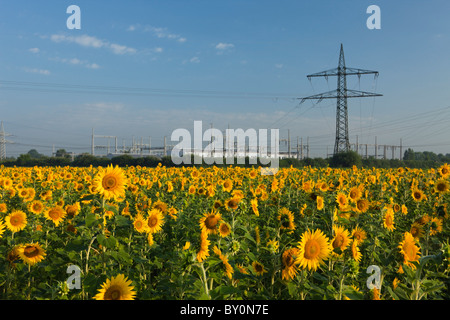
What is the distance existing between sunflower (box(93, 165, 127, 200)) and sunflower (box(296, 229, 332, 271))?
179 cm

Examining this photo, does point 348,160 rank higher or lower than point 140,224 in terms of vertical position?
higher

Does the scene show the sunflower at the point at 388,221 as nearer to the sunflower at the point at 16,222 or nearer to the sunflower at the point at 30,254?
the sunflower at the point at 30,254

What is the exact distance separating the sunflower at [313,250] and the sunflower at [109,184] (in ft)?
5.88

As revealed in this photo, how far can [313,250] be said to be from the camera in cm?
217

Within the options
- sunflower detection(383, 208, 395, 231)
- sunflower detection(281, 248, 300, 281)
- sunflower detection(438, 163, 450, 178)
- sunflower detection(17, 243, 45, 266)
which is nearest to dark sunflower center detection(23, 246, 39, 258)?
sunflower detection(17, 243, 45, 266)

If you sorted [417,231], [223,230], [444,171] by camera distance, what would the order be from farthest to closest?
[444,171], [417,231], [223,230]

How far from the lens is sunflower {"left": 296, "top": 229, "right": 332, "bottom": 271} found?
7.06 feet

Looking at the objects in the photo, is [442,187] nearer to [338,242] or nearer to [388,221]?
[388,221]

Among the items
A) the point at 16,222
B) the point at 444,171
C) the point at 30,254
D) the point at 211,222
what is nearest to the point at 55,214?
the point at 16,222

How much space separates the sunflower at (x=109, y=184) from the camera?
2865 millimetres

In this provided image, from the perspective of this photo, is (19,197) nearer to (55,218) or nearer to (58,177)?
(55,218)

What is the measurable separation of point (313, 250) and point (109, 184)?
196cm

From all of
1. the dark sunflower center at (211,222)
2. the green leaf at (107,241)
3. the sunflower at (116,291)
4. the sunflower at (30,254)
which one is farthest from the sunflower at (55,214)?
the sunflower at (116,291)
